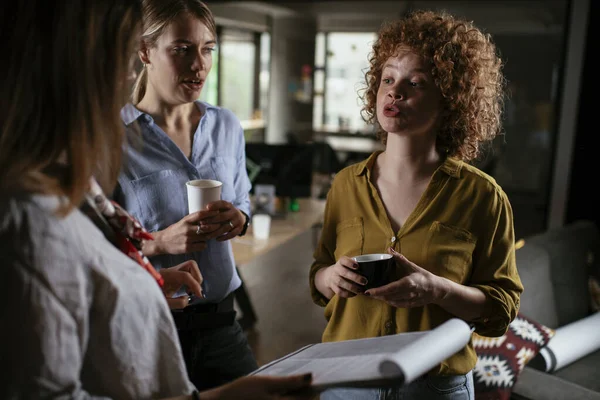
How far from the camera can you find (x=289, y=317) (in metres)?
4.57

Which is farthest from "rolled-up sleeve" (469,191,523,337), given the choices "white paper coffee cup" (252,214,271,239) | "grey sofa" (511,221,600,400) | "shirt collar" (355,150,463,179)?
"white paper coffee cup" (252,214,271,239)

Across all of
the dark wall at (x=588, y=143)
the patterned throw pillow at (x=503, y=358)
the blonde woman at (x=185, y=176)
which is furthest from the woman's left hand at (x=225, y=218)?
the dark wall at (x=588, y=143)

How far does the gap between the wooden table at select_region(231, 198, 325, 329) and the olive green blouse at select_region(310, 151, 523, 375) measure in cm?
164

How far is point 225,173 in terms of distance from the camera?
1.73 m

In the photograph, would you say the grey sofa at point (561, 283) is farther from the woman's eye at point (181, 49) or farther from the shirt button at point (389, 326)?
the woman's eye at point (181, 49)

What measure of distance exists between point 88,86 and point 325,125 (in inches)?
275

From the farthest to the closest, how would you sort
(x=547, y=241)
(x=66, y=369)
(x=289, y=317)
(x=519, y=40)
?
(x=519, y=40) → (x=289, y=317) → (x=547, y=241) → (x=66, y=369)

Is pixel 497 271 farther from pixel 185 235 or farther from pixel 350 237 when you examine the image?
pixel 185 235

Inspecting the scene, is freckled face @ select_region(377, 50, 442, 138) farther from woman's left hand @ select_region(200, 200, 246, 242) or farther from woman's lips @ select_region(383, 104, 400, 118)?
woman's left hand @ select_region(200, 200, 246, 242)

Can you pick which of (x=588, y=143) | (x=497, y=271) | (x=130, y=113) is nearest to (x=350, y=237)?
(x=497, y=271)

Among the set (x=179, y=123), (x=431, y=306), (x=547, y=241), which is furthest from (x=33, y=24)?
(x=547, y=241)

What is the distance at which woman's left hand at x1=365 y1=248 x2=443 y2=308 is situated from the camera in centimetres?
123

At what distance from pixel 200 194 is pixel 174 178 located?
0.18 metres

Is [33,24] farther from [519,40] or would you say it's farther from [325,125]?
[325,125]
